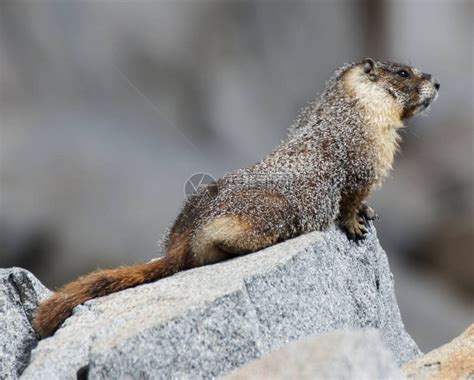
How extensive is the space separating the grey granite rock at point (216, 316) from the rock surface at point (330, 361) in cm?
63

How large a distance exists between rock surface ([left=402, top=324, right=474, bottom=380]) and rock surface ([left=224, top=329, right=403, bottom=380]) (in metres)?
0.89

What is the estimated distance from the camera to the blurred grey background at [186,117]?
9070 mm

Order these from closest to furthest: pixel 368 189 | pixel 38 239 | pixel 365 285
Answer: pixel 365 285, pixel 368 189, pixel 38 239

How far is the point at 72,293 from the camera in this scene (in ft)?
13.5

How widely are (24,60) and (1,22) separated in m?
0.37

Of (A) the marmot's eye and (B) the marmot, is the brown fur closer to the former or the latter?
(B) the marmot

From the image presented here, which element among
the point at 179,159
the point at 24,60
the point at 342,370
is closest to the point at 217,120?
the point at 179,159

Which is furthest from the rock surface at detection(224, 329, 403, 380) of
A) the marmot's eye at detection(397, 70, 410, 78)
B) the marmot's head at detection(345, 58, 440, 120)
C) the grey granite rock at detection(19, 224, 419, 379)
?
the marmot's eye at detection(397, 70, 410, 78)

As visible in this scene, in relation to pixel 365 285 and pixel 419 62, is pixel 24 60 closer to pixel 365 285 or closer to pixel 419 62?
pixel 419 62

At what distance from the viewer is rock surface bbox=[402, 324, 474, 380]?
142 inches

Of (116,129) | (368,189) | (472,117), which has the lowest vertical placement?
(368,189)

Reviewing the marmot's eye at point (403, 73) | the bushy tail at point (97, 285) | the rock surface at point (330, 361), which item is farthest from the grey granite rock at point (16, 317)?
the marmot's eye at point (403, 73)

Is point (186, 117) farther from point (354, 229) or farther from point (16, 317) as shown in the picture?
point (16, 317)

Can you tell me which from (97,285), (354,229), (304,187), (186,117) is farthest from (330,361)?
(186,117)
